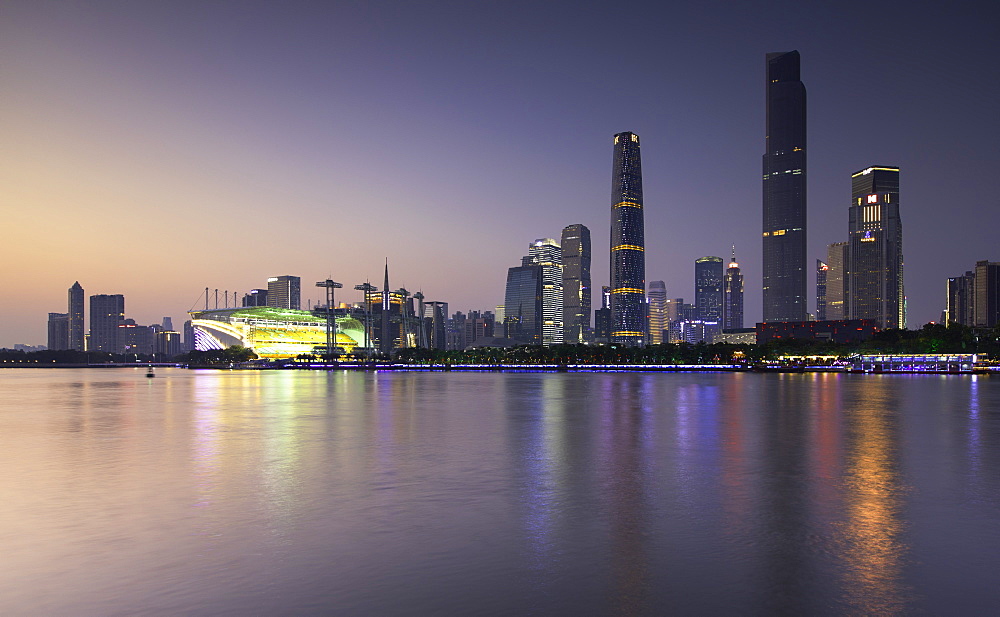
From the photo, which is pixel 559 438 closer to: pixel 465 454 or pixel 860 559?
pixel 465 454

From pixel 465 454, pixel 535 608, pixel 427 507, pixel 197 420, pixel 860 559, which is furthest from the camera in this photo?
pixel 197 420

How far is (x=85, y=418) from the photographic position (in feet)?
151

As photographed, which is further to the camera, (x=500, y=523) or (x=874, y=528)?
(x=500, y=523)

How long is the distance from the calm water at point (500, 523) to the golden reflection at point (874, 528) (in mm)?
74

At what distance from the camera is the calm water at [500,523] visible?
11.3 meters

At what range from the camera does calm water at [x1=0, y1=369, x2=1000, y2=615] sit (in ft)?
37.2

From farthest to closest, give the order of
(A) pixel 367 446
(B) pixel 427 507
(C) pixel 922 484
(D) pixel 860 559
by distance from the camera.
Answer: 1. (A) pixel 367 446
2. (C) pixel 922 484
3. (B) pixel 427 507
4. (D) pixel 860 559

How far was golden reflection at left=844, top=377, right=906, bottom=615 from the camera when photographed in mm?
11328

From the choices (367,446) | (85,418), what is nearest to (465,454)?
(367,446)

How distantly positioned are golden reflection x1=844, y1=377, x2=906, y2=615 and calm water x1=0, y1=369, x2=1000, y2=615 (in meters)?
0.07

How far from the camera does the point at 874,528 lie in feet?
51.7

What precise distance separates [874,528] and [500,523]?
335 inches

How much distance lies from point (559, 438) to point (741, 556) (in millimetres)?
20580

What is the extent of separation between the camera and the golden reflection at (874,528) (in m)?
11.3
